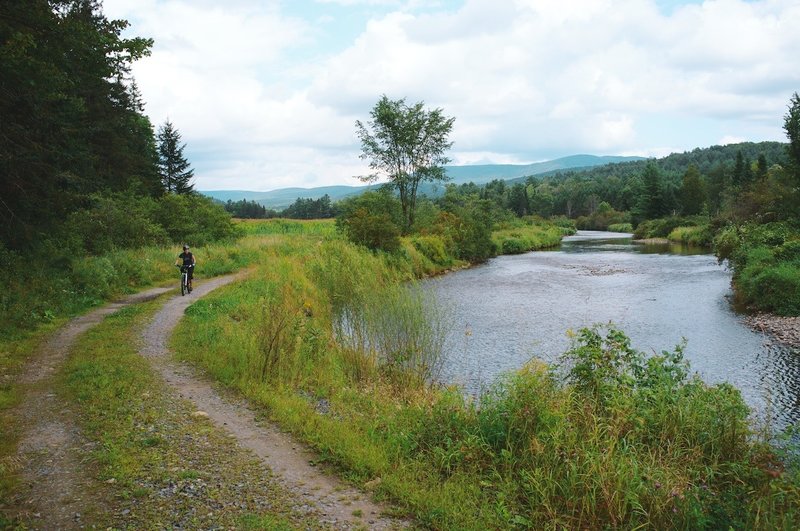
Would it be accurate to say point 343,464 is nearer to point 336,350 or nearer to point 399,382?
point 399,382

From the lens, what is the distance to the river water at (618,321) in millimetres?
13719

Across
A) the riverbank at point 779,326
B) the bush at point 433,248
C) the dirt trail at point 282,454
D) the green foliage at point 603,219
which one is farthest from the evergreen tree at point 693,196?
the dirt trail at point 282,454

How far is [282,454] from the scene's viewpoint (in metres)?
7.14

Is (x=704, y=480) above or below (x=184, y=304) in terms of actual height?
below

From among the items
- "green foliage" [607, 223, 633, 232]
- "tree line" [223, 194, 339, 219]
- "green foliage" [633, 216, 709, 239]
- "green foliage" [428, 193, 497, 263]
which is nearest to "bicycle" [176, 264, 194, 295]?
"green foliage" [428, 193, 497, 263]

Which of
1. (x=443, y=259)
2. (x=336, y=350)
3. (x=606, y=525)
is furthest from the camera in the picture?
(x=443, y=259)

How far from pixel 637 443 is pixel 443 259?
35.1 metres

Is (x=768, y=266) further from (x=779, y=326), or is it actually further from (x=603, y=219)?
(x=603, y=219)

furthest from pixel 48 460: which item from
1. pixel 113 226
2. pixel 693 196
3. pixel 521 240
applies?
pixel 693 196

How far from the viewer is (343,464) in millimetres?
6879

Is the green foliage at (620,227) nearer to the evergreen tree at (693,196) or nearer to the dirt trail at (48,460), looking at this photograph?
the evergreen tree at (693,196)

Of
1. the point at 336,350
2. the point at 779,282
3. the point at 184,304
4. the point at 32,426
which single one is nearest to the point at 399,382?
the point at 336,350

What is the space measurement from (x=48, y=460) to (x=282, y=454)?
2.96 m

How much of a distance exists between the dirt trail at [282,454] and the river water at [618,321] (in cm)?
583
